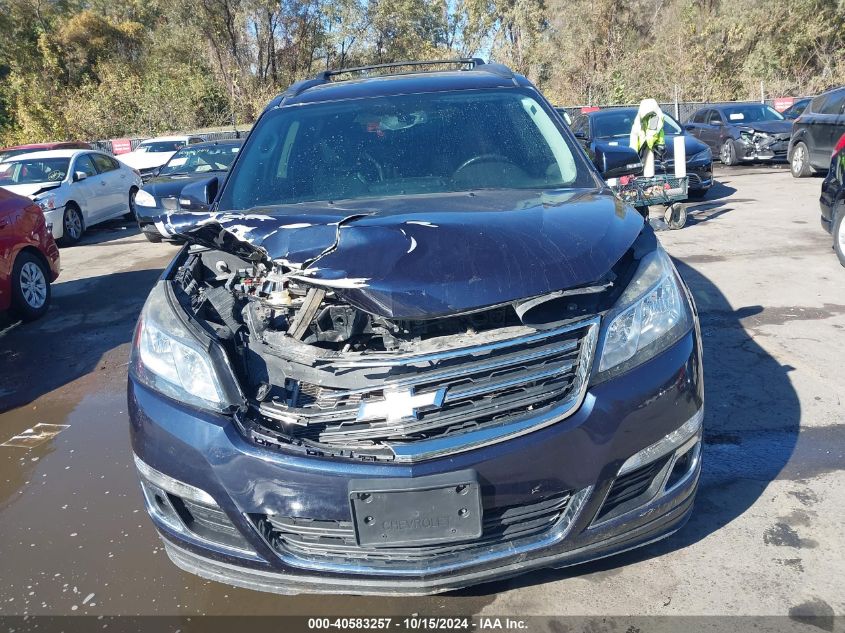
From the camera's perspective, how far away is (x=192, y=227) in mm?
2723

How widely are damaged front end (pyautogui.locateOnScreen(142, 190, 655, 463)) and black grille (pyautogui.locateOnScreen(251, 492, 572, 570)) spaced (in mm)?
247

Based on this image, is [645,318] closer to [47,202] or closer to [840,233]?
[840,233]

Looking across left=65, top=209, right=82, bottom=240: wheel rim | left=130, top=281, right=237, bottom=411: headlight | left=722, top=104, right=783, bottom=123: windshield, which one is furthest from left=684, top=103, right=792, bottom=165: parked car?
left=130, top=281, right=237, bottom=411: headlight

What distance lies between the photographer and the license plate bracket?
208cm

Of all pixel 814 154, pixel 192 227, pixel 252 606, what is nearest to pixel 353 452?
pixel 252 606

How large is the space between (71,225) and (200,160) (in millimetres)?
2340

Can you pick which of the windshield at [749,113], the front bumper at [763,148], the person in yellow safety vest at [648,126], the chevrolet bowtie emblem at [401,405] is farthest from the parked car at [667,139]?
the chevrolet bowtie emblem at [401,405]

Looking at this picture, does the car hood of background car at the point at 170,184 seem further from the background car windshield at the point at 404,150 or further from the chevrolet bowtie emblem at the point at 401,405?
the chevrolet bowtie emblem at the point at 401,405

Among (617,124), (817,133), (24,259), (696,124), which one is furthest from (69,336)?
(696,124)

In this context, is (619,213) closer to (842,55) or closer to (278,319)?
(278,319)

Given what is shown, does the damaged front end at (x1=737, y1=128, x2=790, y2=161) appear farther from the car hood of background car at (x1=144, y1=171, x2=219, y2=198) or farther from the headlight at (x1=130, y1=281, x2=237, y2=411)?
the headlight at (x1=130, y1=281, x2=237, y2=411)

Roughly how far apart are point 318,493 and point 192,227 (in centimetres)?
119

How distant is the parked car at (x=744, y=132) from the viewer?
15086 mm

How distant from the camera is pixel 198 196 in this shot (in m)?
3.52
